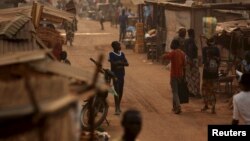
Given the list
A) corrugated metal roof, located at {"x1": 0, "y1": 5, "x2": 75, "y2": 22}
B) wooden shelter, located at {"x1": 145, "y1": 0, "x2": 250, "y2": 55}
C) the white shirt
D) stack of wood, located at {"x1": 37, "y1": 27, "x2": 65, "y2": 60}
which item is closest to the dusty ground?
wooden shelter, located at {"x1": 145, "y1": 0, "x2": 250, "y2": 55}

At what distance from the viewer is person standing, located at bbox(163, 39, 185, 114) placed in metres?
12.1

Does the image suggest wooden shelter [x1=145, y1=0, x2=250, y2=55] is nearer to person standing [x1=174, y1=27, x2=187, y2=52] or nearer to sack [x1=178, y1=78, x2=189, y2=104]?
person standing [x1=174, y1=27, x2=187, y2=52]

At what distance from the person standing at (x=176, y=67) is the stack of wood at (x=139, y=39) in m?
11.3

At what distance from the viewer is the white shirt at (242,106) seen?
655 cm

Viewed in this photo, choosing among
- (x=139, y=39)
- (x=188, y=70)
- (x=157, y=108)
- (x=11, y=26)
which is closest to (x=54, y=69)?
(x=11, y=26)

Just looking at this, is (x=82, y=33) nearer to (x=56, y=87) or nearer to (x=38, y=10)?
(x=38, y=10)

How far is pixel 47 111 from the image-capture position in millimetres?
2807

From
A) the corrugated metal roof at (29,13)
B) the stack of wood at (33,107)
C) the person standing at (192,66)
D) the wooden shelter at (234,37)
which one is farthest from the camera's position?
the wooden shelter at (234,37)

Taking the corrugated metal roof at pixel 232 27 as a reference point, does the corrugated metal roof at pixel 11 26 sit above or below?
above

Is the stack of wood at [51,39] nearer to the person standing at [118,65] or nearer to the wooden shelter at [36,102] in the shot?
the person standing at [118,65]

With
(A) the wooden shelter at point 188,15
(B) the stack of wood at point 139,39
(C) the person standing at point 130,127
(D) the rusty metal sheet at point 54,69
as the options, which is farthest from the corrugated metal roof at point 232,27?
(D) the rusty metal sheet at point 54,69

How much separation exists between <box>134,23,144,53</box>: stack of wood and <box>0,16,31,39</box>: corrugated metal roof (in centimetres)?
1445

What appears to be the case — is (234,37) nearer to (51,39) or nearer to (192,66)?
(192,66)

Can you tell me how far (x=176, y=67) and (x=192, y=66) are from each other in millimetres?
1701
